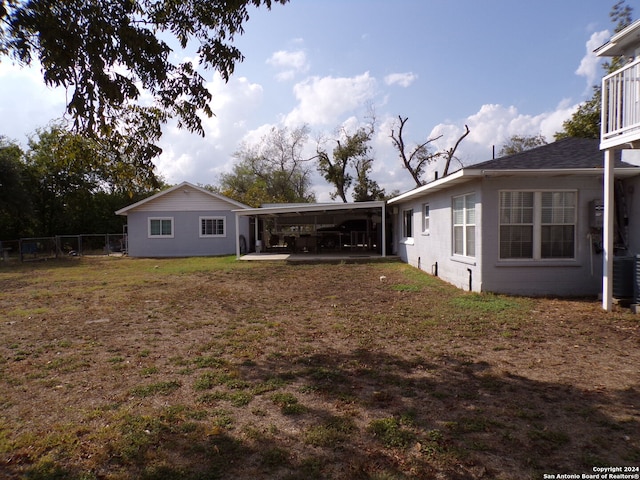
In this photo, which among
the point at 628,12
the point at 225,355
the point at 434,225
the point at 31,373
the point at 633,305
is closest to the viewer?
the point at 31,373

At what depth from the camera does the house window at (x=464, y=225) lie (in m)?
9.48

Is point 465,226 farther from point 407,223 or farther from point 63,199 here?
point 63,199

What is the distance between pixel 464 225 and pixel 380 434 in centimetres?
766

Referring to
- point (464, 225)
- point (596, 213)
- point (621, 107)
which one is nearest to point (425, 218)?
point (464, 225)

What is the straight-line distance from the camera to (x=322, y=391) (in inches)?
159

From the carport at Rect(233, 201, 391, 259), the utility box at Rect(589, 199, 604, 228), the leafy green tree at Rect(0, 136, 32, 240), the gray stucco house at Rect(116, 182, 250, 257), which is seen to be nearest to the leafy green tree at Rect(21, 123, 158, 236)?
the leafy green tree at Rect(0, 136, 32, 240)

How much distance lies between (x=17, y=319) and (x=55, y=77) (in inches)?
217

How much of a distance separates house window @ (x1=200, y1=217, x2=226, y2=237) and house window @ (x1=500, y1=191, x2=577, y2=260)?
17.5m

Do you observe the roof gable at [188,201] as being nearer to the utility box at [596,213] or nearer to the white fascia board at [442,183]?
the white fascia board at [442,183]

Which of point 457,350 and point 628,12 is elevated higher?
point 628,12

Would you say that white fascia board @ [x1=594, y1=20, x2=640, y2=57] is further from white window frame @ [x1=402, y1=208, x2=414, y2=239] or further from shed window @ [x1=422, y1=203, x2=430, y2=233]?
white window frame @ [x1=402, y1=208, x2=414, y2=239]

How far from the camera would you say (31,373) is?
465cm

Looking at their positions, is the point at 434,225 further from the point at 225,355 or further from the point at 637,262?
the point at 225,355

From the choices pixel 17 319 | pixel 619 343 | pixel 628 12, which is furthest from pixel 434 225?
pixel 628 12
